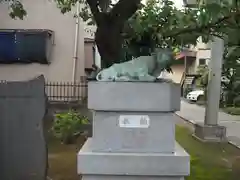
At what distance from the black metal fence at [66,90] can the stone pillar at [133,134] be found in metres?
12.1

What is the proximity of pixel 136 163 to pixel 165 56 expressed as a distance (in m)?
1.03

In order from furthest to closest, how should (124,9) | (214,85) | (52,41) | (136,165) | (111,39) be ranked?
(52,41), (214,85), (111,39), (124,9), (136,165)

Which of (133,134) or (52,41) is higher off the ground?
(52,41)

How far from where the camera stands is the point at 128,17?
4875mm

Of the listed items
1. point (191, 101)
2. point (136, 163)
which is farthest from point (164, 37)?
point (191, 101)

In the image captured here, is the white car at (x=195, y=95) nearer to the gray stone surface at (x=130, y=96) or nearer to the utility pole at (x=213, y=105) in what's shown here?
the utility pole at (x=213, y=105)

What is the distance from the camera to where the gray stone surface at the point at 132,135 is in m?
3.81

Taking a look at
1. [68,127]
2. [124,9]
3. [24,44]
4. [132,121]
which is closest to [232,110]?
[24,44]

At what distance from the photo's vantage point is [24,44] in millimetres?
15016

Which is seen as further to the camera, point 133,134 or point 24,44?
point 24,44

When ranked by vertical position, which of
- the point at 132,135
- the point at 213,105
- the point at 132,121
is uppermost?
the point at 132,121

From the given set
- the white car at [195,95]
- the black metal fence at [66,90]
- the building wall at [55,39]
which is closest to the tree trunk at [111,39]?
the black metal fence at [66,90]

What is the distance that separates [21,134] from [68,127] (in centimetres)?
587

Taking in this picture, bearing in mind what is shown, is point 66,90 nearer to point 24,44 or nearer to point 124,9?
point 24,44
